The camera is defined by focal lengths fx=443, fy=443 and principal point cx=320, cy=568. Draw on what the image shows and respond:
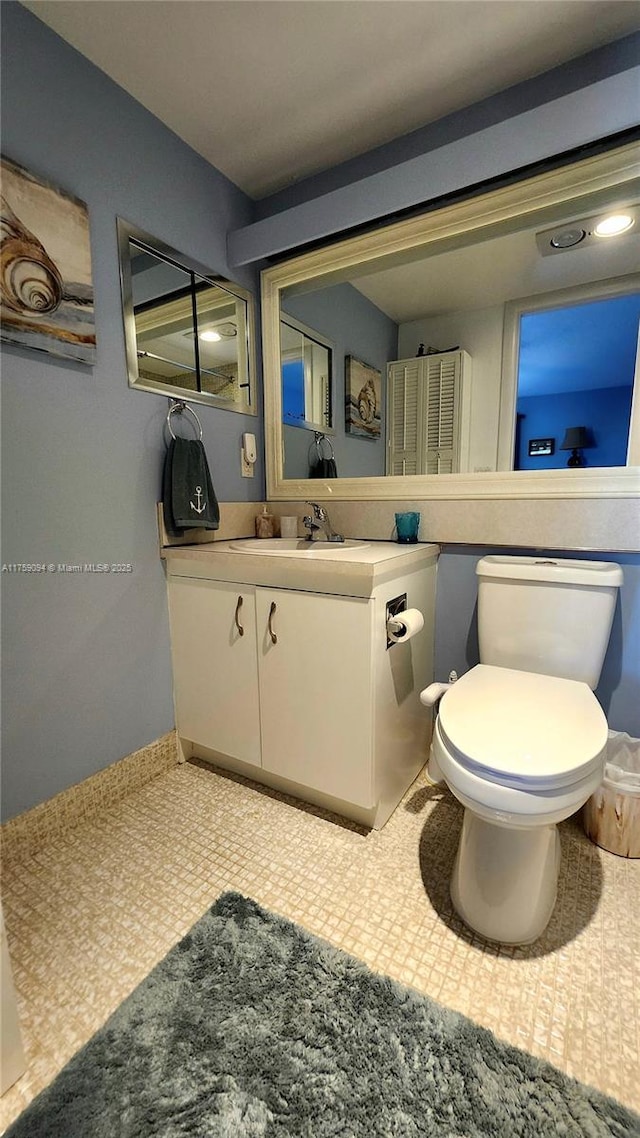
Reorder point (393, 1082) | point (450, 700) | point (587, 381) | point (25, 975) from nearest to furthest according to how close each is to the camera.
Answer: point (393, 1082) < point (25, 975) < point (450, 700) < point (587, 381)

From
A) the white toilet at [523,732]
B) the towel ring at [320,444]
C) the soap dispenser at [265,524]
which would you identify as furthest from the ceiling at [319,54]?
the white toilet at [523,732]

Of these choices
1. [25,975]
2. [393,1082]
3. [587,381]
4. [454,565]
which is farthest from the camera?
[454,565]

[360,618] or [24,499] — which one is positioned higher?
[24,499]

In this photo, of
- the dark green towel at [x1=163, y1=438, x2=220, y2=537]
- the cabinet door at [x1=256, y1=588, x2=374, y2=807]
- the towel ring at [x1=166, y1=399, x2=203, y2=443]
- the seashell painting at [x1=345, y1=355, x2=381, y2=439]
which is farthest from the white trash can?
the towel ring at [x1=166, y1=399, x2=203, y2=443]

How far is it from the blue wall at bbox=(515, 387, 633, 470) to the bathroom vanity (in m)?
0.52

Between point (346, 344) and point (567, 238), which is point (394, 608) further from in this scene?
point (567, 238)

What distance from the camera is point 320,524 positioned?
1825 millimetres

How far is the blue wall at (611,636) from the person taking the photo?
1402 mm

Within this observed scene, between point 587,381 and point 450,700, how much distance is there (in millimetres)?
1082

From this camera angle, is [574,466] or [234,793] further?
[234,793]

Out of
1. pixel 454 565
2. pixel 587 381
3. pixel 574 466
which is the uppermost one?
pixel 587 381

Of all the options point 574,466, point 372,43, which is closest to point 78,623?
point 574,466

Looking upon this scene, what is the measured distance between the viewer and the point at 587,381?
1.39 m

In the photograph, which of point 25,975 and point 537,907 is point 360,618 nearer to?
point 537,907
